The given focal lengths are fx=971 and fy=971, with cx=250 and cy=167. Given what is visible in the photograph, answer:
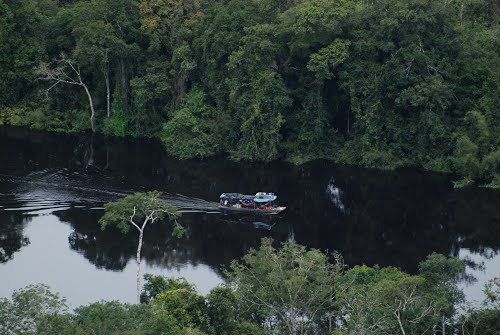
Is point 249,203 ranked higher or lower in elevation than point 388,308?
higher

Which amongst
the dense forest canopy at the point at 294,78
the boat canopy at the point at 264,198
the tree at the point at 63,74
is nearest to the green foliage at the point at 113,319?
the boat canopy at the point at 264,198

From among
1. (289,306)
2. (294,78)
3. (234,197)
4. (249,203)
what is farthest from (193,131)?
(289,306)

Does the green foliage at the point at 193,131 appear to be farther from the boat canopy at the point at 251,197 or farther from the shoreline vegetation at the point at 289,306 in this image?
the shoreline vegetation at the point at 289,306

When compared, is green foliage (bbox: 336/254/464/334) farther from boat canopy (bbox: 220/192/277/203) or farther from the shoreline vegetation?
boat canopy (bbox: 220/192/277/203)

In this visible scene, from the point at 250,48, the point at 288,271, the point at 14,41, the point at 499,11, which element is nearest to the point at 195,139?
the point at 250,48

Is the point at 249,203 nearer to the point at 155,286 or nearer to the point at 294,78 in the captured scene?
the point at 294,78

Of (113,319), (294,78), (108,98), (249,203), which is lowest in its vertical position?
(113,319)

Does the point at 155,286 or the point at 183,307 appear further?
the point at 155,286
